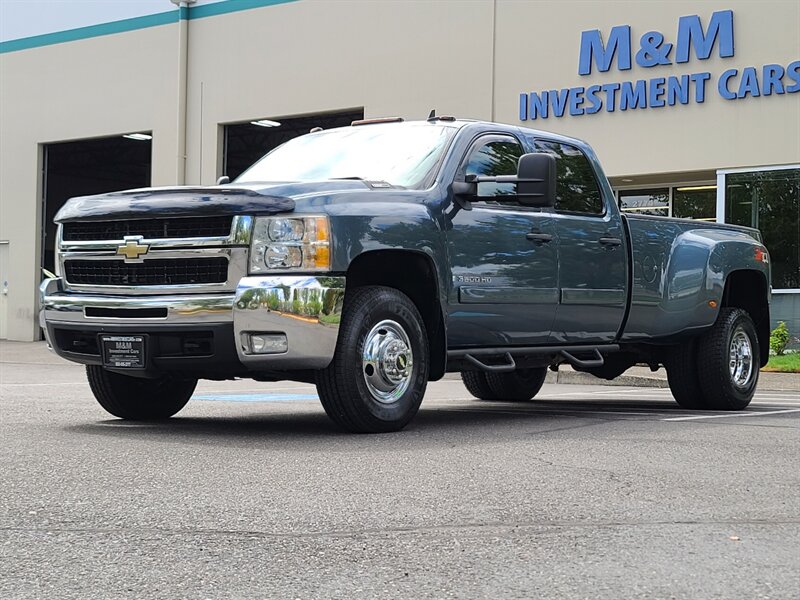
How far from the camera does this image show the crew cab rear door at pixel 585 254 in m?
8.62

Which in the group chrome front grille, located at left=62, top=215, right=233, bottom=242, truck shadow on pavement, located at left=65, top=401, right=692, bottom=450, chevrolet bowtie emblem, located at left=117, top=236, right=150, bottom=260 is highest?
chrome front grille, located at left=62, top=215, right=233, bottom=242

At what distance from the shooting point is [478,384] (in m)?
11.2

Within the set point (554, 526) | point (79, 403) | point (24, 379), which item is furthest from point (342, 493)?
point (24, 379)

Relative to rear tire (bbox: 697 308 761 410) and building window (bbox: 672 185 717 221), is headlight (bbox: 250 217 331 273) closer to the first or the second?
rear tire (bbox: 697 308 761 410)

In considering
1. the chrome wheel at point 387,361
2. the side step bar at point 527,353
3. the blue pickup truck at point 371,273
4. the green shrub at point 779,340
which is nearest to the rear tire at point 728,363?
the blue pickup truck at point 371,273

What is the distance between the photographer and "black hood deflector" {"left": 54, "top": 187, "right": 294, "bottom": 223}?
22.7 feet

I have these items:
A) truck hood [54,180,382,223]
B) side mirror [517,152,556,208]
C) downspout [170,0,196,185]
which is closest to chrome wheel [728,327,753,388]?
side mirror [517,152,556,208]

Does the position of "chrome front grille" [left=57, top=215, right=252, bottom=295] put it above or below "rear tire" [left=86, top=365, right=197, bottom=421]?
above

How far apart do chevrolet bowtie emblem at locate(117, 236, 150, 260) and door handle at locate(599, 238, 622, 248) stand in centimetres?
338

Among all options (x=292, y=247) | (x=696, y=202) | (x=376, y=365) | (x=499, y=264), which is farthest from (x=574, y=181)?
(x=696, y=202)

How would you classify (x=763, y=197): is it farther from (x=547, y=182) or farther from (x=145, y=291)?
(x=145, y=291)

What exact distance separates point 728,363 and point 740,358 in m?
0.35

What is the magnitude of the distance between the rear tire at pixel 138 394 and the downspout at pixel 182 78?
19.3m

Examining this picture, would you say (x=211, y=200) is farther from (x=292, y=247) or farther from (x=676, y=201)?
(x=676, y=201)
